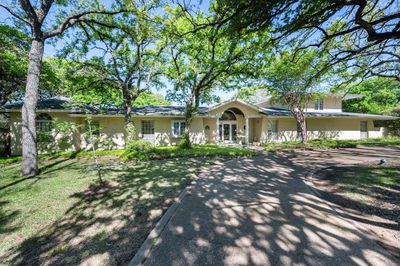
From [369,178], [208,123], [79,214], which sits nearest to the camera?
[79,214]

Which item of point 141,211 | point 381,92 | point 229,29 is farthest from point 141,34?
point 381,92

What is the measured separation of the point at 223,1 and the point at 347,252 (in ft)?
18.9

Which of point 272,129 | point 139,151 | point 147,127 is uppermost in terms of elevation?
point 147,127

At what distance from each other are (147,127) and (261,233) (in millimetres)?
15615

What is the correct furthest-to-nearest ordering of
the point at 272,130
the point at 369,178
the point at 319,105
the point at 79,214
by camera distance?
the point at 319,105 → the point at 272,130 → the point at 369,178 → the point at 79,214

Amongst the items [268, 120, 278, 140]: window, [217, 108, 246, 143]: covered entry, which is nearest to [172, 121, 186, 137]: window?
[217, 108, 246, 143]: covered entry

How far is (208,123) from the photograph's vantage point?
19.5 meters

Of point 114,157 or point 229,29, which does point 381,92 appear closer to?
point 229,29

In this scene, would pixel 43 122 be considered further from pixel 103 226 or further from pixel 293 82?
pixel 293 82

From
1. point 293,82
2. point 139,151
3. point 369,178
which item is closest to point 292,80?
point 293,82

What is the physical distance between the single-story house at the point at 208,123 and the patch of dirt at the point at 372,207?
41.9 feet

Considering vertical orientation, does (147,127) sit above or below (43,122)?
below

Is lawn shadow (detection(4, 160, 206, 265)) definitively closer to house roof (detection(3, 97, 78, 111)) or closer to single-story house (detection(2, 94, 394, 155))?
single-story house (detection(2, 94, 394, 155))

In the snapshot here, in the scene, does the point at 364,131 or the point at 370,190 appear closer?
the point at 370,190
